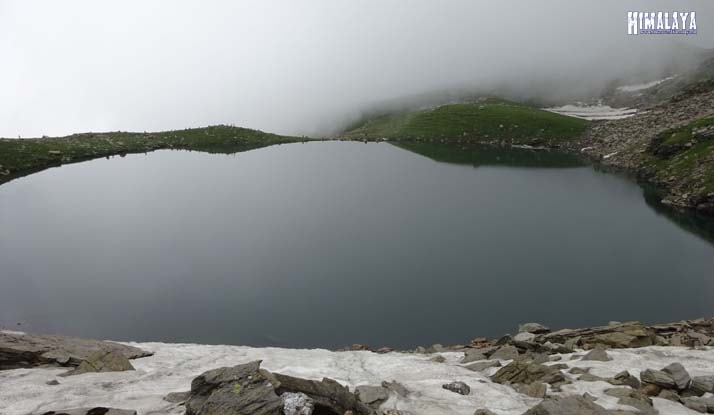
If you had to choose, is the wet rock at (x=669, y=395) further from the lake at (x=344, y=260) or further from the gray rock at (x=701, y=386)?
the lake at (x=344, y=260)

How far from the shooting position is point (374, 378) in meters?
15.2

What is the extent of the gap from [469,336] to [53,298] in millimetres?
23326

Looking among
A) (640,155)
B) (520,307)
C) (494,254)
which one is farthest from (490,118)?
(520,307)

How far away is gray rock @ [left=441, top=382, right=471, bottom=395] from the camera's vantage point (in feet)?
43.7

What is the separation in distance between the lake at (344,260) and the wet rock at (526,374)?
25.5ft

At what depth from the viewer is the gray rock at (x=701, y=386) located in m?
13.6

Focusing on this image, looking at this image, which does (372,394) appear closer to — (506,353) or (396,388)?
(396,388)

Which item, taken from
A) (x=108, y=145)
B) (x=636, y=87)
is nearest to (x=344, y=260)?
(x=108, y=145)

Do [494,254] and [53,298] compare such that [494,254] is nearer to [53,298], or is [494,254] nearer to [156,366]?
[156,366]

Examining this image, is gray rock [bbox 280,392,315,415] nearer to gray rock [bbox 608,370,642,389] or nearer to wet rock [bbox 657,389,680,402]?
gray rock [bbox 608,370,642,389]

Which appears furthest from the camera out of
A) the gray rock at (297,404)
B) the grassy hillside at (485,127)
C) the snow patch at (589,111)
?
the snow patch at (589,111)

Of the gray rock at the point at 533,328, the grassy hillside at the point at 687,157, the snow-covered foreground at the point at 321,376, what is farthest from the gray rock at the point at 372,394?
the grassy hillside at the point at 687,157

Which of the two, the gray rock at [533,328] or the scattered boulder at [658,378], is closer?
the scattered boulder at [658,378]

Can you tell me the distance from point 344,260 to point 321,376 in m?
16.3
